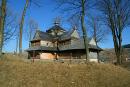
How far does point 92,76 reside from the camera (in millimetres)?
17797

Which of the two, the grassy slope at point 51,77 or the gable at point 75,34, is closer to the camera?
the grassy slope at point 51,77

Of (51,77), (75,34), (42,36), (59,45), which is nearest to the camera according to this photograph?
(51,77)

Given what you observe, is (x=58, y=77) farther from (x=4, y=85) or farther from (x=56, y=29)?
(x=56, y=29)

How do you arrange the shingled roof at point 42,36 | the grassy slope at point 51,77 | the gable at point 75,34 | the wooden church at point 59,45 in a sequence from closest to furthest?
1. the grassy slope at point 51,77
2. the wooden church at point 59,45
3. the gable at point 75,34
4. the shingled roof at point 42,36

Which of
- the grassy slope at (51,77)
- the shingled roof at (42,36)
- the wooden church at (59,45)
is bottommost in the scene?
the grassy slope at (51,77)

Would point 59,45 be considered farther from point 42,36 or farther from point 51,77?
point 51,77

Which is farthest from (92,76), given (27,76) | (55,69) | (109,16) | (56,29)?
(56,29)

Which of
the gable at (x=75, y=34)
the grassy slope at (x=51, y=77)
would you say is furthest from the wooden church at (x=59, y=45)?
the grassy slope at (x=51, y=77)

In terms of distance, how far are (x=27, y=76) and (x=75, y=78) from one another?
3681 mm

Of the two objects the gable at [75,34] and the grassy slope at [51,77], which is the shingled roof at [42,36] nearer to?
the gable at [75,34]

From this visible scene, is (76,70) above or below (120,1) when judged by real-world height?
below

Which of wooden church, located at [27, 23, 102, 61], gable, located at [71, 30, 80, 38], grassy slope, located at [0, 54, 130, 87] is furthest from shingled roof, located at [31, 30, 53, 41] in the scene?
grassy slope, located at [0, 54, 130, 87]

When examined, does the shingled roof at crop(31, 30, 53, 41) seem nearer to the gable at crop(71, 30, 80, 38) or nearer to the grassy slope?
the gable at crop(71, 30, 80, 38)

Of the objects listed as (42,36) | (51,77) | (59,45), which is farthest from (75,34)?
(51,77)
